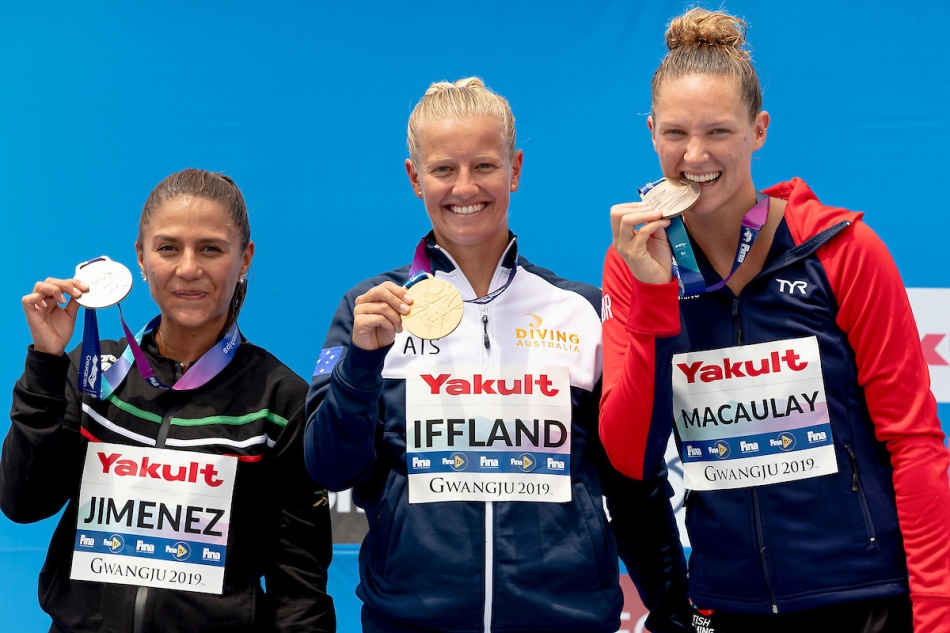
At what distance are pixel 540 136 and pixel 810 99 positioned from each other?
84 cm

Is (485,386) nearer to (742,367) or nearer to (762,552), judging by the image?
(742,367)

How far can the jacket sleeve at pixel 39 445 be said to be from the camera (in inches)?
75.0

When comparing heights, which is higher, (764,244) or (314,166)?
(314,166)

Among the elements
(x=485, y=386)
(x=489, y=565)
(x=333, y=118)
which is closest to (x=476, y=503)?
(x=489, y=565)

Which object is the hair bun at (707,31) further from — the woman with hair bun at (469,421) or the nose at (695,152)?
the woman with hair bun at (469,421)

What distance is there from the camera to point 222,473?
1941 mm

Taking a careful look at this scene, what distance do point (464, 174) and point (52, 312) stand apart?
85 cm

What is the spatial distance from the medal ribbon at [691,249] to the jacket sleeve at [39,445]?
1175 millimetres

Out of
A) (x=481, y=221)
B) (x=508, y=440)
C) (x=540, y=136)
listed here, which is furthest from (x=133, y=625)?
(x=540, y=136)

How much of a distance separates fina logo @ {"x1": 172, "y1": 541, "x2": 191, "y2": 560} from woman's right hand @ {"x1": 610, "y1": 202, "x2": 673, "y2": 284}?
3.25 ft

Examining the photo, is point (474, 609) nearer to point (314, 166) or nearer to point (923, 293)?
point (314, 166)

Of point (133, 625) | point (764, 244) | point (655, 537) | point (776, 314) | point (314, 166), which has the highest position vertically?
point (314, 166)

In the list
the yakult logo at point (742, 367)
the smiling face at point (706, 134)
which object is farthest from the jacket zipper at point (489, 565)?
the smiling face at point (706, 134)

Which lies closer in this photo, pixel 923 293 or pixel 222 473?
pixel 222 473
